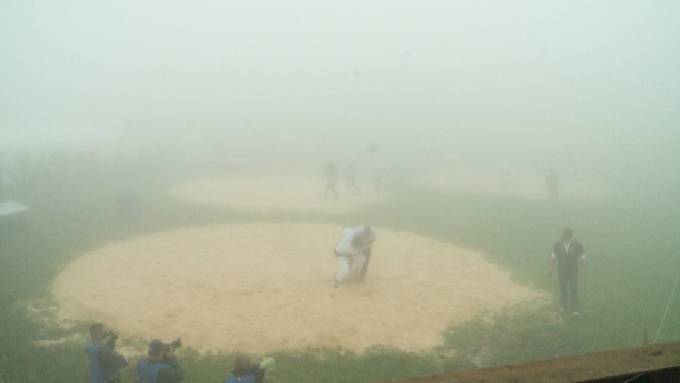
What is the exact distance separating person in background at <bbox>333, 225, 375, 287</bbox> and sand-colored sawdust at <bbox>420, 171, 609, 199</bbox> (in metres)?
18.2

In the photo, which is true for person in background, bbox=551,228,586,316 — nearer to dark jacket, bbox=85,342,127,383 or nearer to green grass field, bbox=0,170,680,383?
green grass field, bbox=0,170,680,383

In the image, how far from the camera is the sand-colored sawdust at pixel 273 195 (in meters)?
24.4

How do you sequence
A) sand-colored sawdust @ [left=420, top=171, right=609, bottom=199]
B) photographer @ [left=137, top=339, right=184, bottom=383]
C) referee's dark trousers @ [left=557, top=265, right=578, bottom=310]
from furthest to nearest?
1. sand-colored sawdust @ [left=420, top=171, right=609, bottom=199]
2. referee's dark trousers @ [left=557, top=265, right=578, bottom=310]
3. photographer @ [left=137, top=339, right=184, bottom=383]

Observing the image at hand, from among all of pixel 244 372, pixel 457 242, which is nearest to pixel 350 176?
pixel 457 242

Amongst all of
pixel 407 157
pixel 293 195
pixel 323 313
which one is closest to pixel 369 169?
pixel 407 157

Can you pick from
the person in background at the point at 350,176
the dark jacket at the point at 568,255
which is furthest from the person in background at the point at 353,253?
the person in background at the point at 350,176

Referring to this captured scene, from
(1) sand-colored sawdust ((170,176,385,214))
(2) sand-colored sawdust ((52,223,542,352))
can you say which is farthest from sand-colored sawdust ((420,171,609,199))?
(2) sand-colored sawdust ((52,223,542,352))

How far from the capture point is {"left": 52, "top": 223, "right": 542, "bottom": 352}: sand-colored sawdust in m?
10.5

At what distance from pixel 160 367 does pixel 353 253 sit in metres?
7.72

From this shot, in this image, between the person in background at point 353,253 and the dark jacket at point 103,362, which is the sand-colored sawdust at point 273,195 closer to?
the person in background at point 353,253

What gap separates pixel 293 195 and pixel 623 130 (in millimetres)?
71531

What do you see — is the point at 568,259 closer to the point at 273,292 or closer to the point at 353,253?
the point at 353,253

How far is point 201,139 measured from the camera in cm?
5941

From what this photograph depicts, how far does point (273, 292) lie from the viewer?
1282 centimetres
